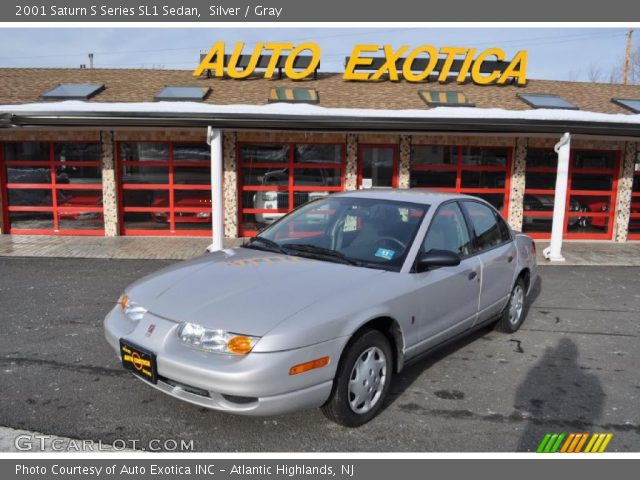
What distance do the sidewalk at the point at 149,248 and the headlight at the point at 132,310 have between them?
18.8 feet

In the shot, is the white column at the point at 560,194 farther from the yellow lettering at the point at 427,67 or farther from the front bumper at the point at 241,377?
the front bumper at the point at 241,377

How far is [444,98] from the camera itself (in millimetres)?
11938

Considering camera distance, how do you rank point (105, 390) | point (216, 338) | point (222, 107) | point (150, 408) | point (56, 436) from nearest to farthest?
point (216, 338) < point (56, 436) < point (150, 408) < point (105, 390) < point (222, 107)

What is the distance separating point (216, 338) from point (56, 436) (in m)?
1.30

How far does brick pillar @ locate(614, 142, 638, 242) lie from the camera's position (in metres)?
12.2

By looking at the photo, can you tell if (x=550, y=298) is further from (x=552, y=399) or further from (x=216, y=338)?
(x=216, y=338)

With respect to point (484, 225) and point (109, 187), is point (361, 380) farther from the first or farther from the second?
point (109, 187)

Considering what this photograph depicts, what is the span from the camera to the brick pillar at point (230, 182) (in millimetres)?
11516

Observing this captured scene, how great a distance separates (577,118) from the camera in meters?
9.92

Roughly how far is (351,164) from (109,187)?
5.38m

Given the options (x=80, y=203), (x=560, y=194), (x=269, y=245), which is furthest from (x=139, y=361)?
(x=80, y=203)

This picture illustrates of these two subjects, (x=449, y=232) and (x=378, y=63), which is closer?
(x=449, y=232)

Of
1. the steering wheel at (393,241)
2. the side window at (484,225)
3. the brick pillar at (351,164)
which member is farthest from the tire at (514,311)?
the brick pillar at (351,164)

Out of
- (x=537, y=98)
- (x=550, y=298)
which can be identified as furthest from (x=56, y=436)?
(x=537, y=98)
